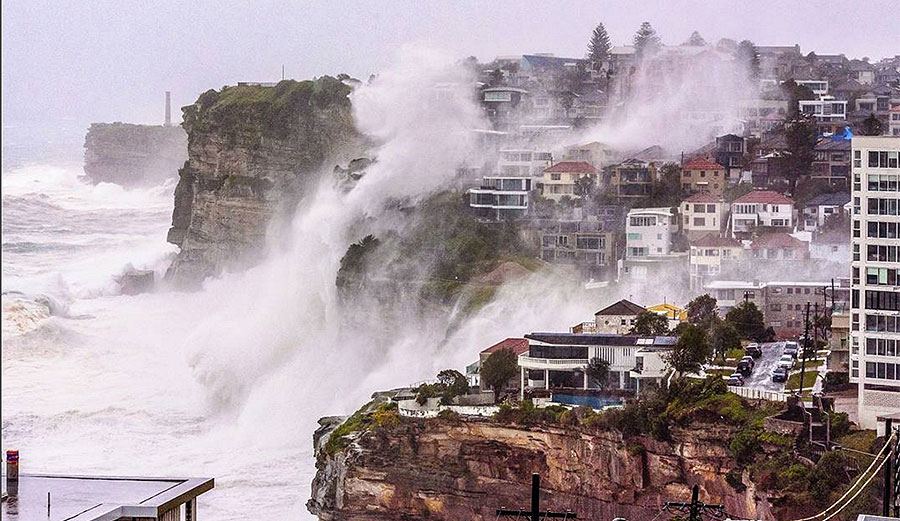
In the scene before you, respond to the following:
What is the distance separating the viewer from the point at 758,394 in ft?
26.2

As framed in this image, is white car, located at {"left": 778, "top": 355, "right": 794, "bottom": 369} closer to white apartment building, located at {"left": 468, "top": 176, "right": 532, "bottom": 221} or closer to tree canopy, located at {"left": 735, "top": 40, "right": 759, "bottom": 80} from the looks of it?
white apartment building, located at {"left": 468, "top": 176, "right": 532, "bottom": 221}

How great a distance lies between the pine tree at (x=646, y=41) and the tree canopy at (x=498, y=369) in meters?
3.37

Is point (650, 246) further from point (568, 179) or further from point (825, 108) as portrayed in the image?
point (825, 108)

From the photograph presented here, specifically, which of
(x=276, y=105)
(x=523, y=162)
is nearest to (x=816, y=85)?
(x=523, y=162)

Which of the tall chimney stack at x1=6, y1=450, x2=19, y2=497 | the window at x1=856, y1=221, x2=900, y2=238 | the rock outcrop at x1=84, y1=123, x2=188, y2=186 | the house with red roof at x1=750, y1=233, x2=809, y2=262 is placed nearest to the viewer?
the tall chimney stack at x1=6, y1=450, x2=19, y2=497

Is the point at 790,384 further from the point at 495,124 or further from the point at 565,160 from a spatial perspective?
the point at 495,124

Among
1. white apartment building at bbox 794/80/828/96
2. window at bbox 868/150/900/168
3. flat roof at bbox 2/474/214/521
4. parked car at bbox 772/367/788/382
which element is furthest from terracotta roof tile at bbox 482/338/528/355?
flat roof at bbox 2/474/214/521

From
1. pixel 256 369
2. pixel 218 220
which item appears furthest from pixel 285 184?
pixel 256 369

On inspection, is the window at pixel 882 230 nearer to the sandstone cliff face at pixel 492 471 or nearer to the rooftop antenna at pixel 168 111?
the sandstone cliff face at pixel 492 471

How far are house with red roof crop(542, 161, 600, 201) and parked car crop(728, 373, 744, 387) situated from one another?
8.46 feet

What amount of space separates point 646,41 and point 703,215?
1974mm

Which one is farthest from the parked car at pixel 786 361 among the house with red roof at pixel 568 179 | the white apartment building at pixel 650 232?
the house with red roof at pixel 568 179

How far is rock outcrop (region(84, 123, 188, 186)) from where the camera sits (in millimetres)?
14594

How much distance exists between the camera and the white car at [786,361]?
8344 mm
